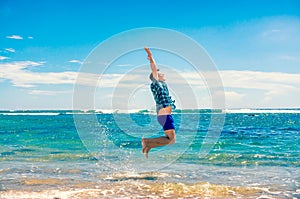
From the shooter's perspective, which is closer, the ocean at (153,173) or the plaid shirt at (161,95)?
the plaid shirt at (161,95)

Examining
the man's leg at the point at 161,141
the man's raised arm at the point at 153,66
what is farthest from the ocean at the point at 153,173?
the man's raised arm at the point at 153,66

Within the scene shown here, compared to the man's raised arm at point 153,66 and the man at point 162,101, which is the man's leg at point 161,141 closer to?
the man at point 162,101

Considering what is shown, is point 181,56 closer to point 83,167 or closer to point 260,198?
point 260,198

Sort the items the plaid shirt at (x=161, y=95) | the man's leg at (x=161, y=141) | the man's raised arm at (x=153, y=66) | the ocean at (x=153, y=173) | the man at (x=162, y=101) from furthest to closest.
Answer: the ocean at (x=153, y=173) → the man's leg at (x=161, y=141) → the plaid shirt at (x=161, y=95) → the man at (x=162, y=101) → the man's raised arm at (x=153, y=66)

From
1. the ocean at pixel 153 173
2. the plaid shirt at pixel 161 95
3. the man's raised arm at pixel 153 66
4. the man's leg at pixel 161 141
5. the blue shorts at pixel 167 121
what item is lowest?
the ocean at pixel 153 173

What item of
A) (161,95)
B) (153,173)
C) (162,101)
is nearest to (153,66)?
(161,95)

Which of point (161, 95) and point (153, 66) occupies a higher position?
point (153, 66)

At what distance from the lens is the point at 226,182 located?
17594 millimetres

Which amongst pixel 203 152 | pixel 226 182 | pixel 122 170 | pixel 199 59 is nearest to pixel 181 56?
pixel 199 59

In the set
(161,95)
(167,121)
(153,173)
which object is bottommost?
(153,173)

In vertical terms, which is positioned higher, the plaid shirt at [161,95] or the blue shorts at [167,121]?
the plaid shirt at [161,95]

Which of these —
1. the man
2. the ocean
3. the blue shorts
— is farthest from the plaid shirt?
the ocean

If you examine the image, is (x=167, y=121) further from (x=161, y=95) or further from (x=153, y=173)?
(x=153, y=173)

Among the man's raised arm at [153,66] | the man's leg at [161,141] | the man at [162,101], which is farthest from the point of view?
the man's leg at [161,141]
